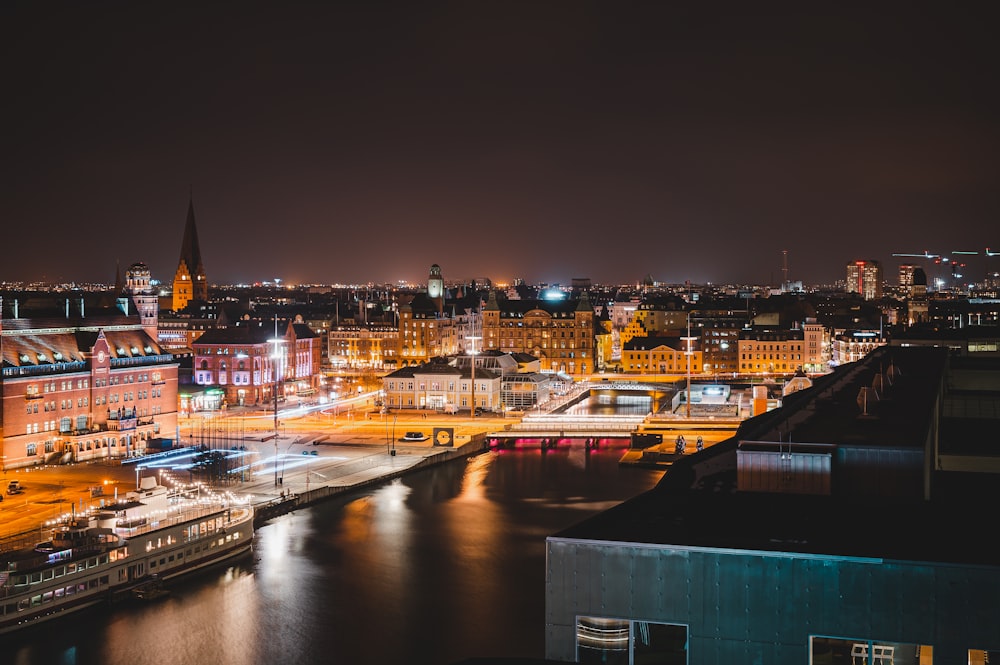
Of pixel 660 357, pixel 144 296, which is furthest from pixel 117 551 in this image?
→ pixel 660 357

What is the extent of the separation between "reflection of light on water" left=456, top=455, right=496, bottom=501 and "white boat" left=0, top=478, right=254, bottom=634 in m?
7.40

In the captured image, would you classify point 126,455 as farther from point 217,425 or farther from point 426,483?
point 426,483

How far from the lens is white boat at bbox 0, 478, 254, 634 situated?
57.3ft

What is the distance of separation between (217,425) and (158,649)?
2400cm

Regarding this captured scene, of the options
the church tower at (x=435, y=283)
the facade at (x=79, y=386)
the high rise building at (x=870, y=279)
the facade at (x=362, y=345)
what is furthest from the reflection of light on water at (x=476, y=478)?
the high rise building at (x=870, y=279)

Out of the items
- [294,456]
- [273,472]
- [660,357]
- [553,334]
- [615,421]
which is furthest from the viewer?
[553,334]

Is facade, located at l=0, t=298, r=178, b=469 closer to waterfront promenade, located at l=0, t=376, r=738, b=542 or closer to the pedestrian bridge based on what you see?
waterfront promenade, located at l=0, t=376, r=738, b=542

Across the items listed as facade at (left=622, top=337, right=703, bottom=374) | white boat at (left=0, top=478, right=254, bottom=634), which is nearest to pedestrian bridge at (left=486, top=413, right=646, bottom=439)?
white boat at (left=0, top=478, right=254, bottom=634)

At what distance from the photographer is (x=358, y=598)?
1884cm

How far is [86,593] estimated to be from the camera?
1831 cm

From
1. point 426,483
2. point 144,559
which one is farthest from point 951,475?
point 426,483

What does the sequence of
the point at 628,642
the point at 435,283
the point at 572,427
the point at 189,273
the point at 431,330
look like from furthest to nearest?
the point at 189,273
the point at 435,283
the point at 431,330
the point at 572,427
the point at 628,642

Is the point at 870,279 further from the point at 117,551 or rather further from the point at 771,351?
the point at 117,551

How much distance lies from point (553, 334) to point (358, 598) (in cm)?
4720
